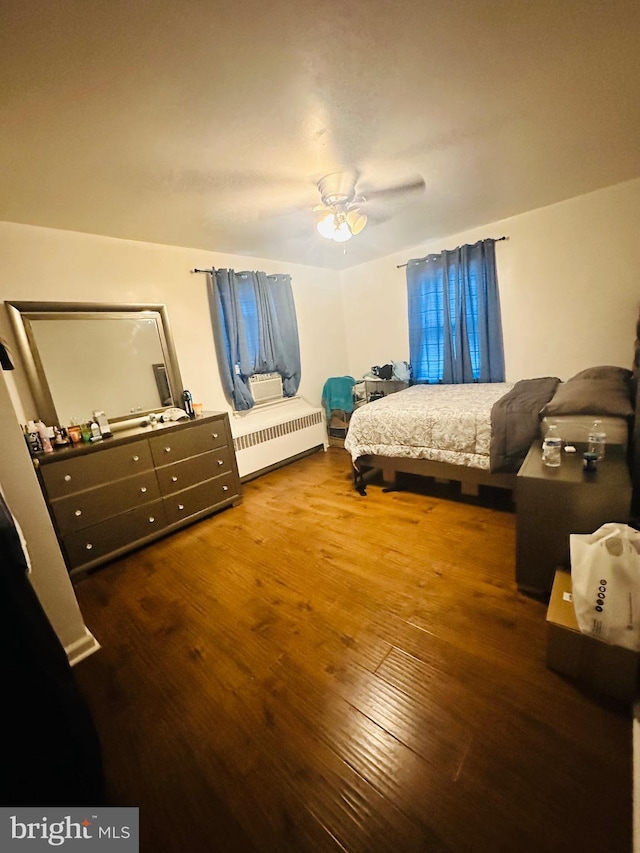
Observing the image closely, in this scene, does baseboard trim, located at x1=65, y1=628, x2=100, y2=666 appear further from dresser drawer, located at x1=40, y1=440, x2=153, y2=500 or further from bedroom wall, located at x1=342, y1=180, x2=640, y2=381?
bedroom wall, located at x1=342, y1=180, x2=640, y2=381

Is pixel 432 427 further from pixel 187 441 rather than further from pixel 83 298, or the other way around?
pixel 83 298

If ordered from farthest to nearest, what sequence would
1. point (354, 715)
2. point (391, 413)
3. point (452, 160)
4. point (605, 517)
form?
A: point (391, 413)
point (452, 160)
point (605, 517)
point (354, 715)

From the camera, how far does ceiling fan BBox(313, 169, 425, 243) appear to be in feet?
6.53

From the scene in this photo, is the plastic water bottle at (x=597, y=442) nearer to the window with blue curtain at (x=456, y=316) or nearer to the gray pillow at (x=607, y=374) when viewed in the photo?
the gray pillow at (x=607, y=374)

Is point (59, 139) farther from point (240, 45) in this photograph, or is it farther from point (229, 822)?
point (229, 822)

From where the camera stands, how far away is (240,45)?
106cm

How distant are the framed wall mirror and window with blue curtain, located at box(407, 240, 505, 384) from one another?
9.11 ft

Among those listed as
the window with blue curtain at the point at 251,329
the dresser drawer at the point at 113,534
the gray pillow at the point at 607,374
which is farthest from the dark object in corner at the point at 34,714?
the gray pillow at the point at 607,374

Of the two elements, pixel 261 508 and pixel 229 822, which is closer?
pixel 229 822

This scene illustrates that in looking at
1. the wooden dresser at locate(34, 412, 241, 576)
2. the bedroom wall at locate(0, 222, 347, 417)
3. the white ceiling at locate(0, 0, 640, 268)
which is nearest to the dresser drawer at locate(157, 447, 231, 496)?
the wooden dresser at locate(34, 412, 241, 576)

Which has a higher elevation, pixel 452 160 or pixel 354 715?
pixel 452 160

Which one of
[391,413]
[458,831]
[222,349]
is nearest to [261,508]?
[391,413]

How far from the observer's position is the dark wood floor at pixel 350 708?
36.0 inches

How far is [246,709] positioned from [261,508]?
1.70 metres
